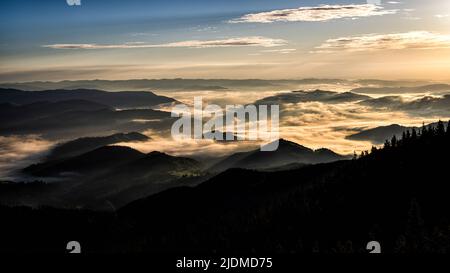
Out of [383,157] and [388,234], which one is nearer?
[388,234]

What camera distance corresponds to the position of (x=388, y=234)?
436ft

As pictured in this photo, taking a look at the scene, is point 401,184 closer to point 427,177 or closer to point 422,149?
point 427,177

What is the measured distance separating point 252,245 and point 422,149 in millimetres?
73045
